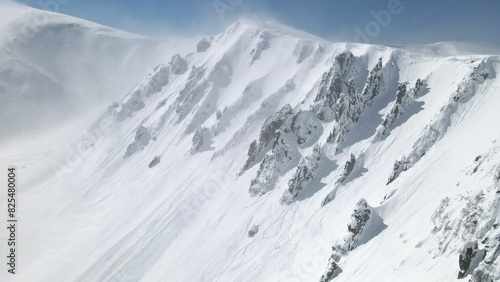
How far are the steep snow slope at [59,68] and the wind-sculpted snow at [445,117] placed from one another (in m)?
101

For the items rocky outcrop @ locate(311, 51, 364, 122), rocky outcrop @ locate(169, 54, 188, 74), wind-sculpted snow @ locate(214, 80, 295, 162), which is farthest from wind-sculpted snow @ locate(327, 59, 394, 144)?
rocky outcrop @ locate(169, 54, 188, 74)

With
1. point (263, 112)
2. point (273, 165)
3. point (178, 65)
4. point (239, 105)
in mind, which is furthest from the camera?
point (178, 65)

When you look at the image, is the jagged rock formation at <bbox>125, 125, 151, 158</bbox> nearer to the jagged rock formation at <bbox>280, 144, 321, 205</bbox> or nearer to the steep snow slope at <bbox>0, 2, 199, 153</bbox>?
the steep snow slope at <bbox>0, 2, 199, 153</bbox>

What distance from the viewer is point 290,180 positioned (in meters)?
45.0

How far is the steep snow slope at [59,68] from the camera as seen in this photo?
4776 inches

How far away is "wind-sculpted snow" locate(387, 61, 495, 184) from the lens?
3459cm

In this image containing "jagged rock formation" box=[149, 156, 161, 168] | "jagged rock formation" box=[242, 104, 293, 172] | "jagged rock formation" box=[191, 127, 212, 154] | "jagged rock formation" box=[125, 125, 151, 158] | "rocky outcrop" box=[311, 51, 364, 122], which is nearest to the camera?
"rocky outcrop" box=[311, 51, 364, 122]

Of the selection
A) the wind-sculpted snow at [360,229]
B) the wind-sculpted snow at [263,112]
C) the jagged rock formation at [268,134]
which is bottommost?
the wind-sculpted snow at [360,229]

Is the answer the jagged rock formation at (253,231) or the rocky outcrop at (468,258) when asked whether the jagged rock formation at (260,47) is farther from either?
the rocky outcrop at (468,258)

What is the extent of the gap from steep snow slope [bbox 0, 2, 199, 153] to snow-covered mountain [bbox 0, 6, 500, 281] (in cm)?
4005

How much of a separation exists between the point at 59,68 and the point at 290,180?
486ft

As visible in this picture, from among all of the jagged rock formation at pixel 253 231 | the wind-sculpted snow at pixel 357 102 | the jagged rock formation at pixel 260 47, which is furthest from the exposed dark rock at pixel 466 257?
the jagged rock formation at pixel 260 47

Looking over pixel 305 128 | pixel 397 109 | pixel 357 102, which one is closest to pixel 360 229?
pixel 397 109

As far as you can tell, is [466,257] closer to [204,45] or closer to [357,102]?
[357,102]
